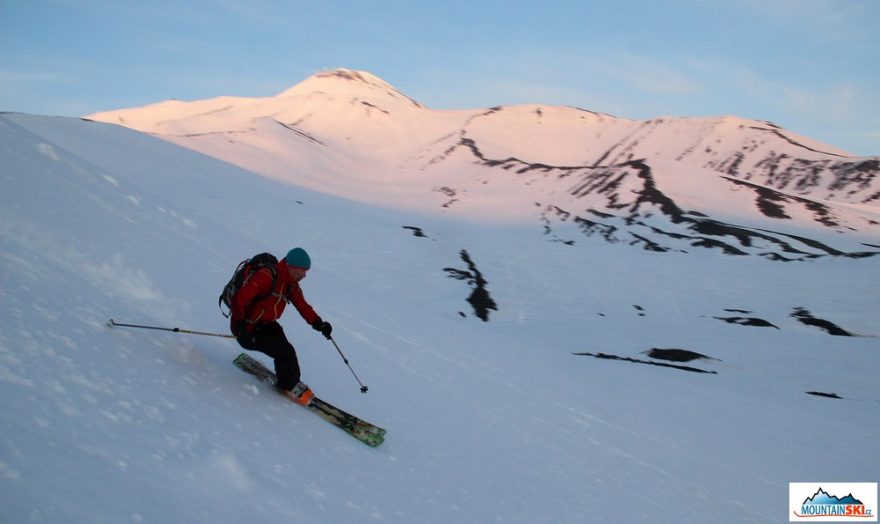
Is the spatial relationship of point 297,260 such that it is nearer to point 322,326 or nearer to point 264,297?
point 264,297

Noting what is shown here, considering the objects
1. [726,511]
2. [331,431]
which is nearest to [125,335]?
[331,431]

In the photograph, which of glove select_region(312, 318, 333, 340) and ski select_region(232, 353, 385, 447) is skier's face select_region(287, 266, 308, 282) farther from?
ski select_region(232, 353, 385, 447)

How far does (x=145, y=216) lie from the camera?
11.0 meters

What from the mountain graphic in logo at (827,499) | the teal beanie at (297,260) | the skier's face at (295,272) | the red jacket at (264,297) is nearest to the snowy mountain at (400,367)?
the mountain graphic in logo at (827,499)

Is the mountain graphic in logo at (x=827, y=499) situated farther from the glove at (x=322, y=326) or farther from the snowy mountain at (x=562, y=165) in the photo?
the snowy mountain at (x=562, y=165)

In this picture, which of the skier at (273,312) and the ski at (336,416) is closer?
the skier at (273,312)

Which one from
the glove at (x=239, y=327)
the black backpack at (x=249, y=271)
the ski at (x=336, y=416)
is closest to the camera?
the glove at (x=239, y=327)

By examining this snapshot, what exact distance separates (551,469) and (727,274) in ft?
113

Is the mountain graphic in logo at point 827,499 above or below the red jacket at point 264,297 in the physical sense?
below

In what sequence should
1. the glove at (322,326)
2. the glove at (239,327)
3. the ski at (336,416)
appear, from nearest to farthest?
the glove at (239,327) → the ski at (336,416) → the glove at (322,326)

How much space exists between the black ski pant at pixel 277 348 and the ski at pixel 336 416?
1.20 ft

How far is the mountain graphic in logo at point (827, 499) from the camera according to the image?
408 inches

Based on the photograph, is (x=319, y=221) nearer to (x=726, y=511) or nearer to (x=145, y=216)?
(x=145, y=216)

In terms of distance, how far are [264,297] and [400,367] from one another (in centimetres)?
490
